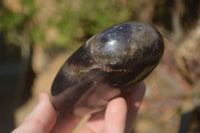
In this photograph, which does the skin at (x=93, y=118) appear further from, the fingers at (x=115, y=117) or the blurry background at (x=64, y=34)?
the blurry background at (x=64, y=34)

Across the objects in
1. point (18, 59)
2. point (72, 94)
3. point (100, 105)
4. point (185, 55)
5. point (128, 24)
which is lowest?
point (18, 59)

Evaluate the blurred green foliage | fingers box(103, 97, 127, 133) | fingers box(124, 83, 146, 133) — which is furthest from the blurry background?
fingers box(103, 97, 127, 133)

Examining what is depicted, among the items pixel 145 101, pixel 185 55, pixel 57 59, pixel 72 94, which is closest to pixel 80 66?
pixel 72 94

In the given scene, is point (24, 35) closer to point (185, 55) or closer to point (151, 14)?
point (151, 14)

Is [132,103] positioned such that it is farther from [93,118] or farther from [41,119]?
[41,119]

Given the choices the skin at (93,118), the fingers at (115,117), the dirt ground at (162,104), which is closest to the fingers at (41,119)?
the skin at (93,118)

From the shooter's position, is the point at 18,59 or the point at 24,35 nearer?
the point at 24,35

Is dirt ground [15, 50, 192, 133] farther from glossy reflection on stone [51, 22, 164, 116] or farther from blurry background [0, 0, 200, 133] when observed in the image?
glossy reflection on stone [51, 22, 164, 116]
